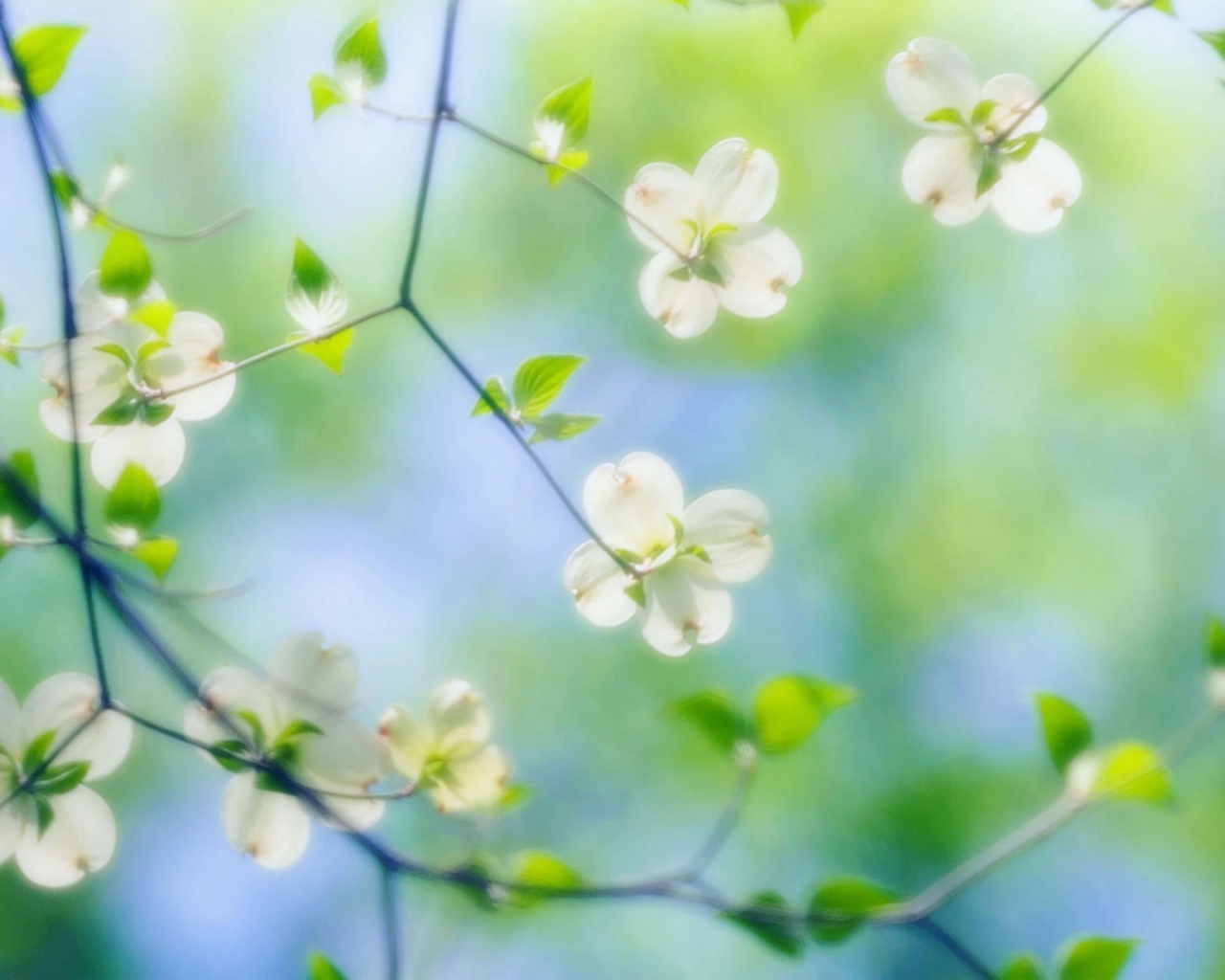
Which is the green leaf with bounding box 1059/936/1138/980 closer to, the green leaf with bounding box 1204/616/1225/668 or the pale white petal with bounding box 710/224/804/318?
the green leaf with bounding box 1204/616/1225/668

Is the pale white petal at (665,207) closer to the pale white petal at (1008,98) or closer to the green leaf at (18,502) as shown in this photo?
the pale white petal at (1008,98)

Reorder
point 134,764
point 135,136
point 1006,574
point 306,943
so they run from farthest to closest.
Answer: point 1006,574
point 135,136
point 134,764
point 306,943

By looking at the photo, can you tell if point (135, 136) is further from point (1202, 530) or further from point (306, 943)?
point (1202, 530)

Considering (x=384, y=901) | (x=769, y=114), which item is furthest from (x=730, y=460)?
(x=384, y=901)

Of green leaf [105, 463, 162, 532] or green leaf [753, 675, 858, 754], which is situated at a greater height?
green leaf [753, 675, 858, 754]

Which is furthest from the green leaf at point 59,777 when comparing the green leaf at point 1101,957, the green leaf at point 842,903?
the green leaf at point 1101,957

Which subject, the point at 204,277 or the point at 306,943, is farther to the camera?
the point at 204,277

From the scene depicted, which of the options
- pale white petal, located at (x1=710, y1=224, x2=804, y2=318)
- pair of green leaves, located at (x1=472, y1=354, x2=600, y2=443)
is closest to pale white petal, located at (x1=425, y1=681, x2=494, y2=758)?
pair of green leaves, located at (x1=472, y1=354, x2=600, y2=443)
